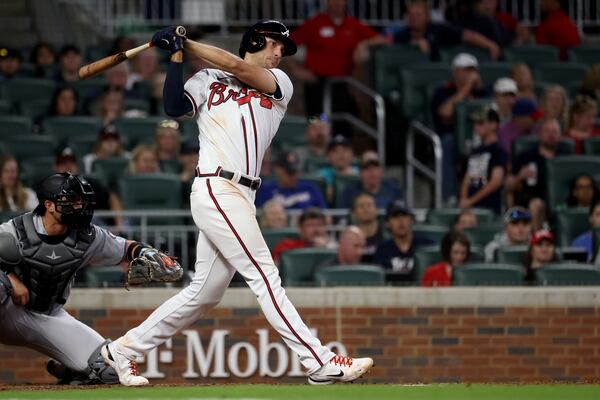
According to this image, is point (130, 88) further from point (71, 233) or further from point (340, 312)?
point (71, 233)

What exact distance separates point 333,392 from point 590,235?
5.03 meters

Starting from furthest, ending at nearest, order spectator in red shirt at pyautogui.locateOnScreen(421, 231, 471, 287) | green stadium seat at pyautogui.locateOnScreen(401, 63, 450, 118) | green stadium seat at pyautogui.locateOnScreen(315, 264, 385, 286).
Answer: green stadium seat at pyautogui.locateOnScreen(401, 63, 450, 118), spectator in red shirt at pyautogui.locateOnScreen(421, 231, 471, 287), green stadium seat at pyautogui.locateOnScreen(315, 264, 385, 286)

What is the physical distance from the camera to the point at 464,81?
1411 centimetres

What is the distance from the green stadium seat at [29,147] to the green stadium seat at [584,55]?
19.9 ft

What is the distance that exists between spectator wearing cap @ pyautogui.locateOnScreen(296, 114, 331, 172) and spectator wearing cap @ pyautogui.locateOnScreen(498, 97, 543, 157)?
5.60 ft

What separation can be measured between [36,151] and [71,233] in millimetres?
5186

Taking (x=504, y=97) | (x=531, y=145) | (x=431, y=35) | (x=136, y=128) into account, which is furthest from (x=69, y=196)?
(x=431, y=35)

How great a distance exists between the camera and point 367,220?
11.8 metres

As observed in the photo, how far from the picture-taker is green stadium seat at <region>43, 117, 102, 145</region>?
44.3ft

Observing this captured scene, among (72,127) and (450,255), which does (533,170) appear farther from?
(72,127)

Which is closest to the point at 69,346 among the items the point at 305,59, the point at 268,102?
the point at 268,102

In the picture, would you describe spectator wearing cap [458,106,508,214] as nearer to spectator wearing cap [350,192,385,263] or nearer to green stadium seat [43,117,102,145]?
spectator wearing cap [350,192,385,263]

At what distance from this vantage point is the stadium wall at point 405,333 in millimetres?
10227

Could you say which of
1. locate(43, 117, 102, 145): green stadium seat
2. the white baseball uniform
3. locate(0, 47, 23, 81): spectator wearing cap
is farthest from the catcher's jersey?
locate(0, 47, 23, 81): spectator wearing cap
